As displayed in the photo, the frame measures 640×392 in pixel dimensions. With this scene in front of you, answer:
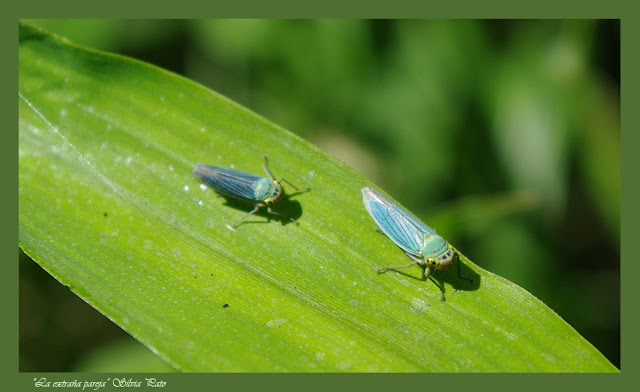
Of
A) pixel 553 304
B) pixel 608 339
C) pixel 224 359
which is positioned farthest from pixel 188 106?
pixel 608 339

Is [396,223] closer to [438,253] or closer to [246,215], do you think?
[438,253]

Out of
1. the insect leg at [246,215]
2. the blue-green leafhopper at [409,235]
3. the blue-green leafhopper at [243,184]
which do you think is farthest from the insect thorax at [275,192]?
the blue-green leafhopper at [409,235]

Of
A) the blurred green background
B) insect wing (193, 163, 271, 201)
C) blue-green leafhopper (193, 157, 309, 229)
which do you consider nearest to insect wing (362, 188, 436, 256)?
blue-green leafhopper (193, 157, 309, 229)

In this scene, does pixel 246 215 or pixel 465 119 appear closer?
pixel 246 215

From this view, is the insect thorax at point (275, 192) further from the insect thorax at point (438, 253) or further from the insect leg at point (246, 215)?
the insect thorax at point (438, 253)

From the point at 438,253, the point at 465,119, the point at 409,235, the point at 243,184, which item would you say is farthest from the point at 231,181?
the point at 465,119

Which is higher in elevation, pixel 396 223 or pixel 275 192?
pixel 275 192
